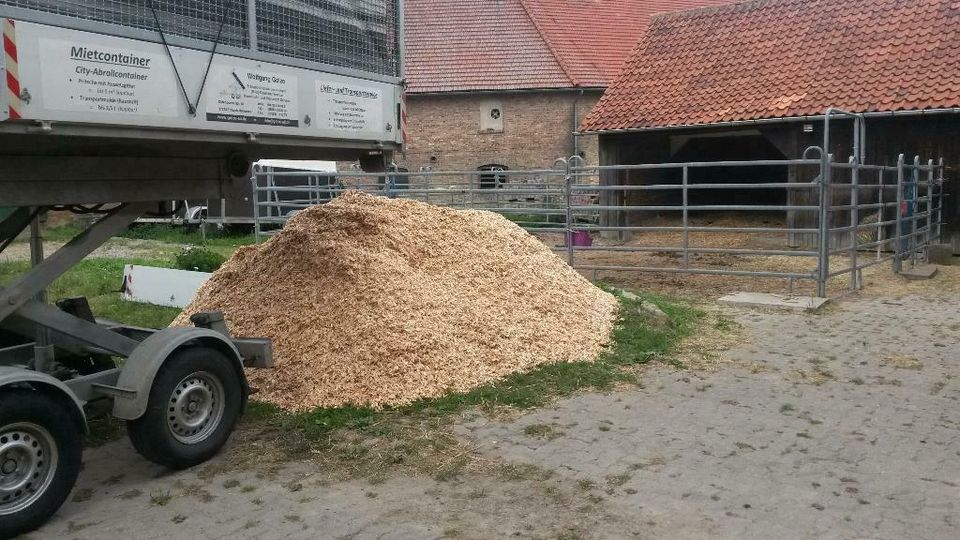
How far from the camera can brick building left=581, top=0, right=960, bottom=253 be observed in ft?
48.3

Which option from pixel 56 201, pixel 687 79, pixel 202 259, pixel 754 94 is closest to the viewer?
pixel 56 201

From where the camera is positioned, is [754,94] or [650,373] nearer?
[650,373]

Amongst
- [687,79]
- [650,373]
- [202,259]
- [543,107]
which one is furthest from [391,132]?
[543,107]

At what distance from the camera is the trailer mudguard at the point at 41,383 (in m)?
3.70

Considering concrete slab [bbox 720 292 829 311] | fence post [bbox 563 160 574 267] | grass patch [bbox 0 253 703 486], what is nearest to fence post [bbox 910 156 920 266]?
concrete slab [bbox 720 292 829 311]

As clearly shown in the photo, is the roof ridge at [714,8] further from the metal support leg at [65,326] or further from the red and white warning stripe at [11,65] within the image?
the red and white warning stripe at [11,65]

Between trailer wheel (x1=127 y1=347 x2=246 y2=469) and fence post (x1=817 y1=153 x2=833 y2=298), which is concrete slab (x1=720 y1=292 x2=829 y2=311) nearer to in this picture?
fence post (x1=817 y1=153 x2=833 y2=298)

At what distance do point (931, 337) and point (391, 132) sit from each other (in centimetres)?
582

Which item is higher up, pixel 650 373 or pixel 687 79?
pixel 687 79

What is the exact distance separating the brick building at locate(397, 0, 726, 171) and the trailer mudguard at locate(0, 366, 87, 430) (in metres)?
22.9

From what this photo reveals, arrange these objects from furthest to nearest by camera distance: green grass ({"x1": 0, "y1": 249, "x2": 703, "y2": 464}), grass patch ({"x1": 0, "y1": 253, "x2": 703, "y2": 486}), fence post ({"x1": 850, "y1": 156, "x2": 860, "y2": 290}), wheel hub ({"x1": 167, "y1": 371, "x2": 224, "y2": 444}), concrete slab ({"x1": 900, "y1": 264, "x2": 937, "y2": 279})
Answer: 1. concrete slab ({"x1": 900, "y1": 264, "x2": 937, "y2": 279})
2. fence post ({"x1": 850, "y1": 156, "x2": 860, "y2": 290})
3. green grass ({"x1": 0, "y1": 249, "x2": 703, "y2": 464})
4. grass patch ({"x1": 0, "y1": 253, "x2": 703, "y2": 486})
5. wheel hub ({"x1": 167, "y1": 371, "x2": 224, "y2": 444})

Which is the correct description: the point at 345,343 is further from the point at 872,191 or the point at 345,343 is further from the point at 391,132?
the point at 872,191

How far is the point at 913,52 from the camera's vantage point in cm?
1531

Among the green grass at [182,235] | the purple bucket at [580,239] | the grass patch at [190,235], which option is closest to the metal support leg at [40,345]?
the purple bucket at [580,239]
